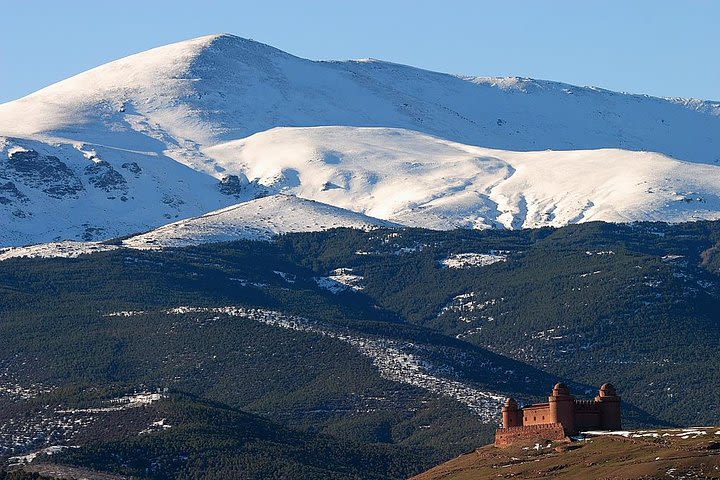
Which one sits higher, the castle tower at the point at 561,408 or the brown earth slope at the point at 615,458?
the castle tower at the point at 561,408

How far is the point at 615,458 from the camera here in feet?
592

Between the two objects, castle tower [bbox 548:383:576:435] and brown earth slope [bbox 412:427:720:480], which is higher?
castle tower [bbox 548:383:576:435]

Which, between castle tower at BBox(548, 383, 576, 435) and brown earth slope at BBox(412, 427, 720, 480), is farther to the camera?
castle tower at BBox(548, 383, 576, 435)

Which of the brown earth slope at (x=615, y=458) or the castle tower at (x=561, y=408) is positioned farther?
the castle tower at (x=561, y=408)

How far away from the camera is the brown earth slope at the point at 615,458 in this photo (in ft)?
561

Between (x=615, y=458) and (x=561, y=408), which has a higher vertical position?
(x=561, y=408)

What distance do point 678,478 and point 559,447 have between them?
26.0 m

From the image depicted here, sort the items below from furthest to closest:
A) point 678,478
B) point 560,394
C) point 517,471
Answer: point 560,394
point 517,471
point 678,478

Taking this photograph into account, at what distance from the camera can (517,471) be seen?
612 feet

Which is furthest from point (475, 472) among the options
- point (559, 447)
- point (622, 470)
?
point (622, 470)

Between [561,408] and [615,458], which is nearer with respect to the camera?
[615,458]

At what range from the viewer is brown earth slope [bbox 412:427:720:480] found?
171000 mm

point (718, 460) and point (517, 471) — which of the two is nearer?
point (718, 460)

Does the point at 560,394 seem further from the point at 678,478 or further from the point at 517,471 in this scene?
the point at 678,478
